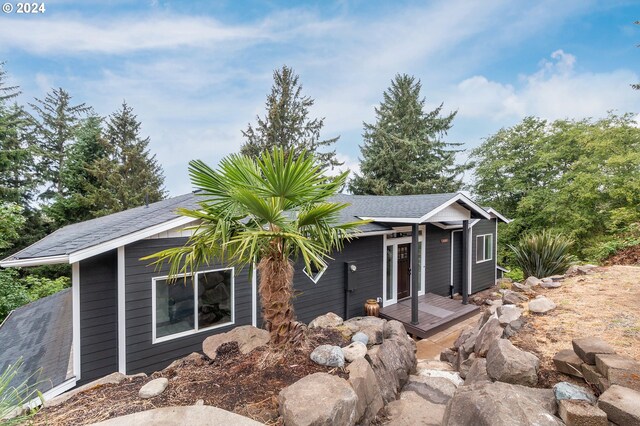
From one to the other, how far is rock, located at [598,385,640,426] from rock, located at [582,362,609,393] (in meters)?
0.26

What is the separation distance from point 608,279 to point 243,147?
19.3 m

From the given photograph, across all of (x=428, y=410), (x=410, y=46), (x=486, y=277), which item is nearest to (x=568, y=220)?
(x=486, y=277)

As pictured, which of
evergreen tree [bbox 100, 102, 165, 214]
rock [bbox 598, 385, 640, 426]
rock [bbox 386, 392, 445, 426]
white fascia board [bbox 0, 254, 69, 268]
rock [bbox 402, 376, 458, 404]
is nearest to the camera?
rock [bbox 598, 385, 640, 426]

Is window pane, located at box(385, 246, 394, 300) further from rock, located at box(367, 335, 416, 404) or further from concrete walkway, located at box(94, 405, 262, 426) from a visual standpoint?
concrete walkway, located at box(94, 405, 262, 426)

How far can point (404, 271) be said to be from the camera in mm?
9523

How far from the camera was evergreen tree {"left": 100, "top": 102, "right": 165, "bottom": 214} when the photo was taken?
17.0m

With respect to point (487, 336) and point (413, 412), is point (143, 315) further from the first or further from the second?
point (487, 336)

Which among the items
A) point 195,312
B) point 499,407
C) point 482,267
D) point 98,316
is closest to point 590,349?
point 499,407

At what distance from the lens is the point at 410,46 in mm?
9719

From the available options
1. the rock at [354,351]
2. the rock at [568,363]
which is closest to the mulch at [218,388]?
the rock at [354,351]

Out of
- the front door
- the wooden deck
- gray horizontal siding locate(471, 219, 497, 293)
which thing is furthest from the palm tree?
gray horizontal siding locate(471, 219, 497, 293)

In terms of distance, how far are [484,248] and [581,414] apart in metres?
11.0

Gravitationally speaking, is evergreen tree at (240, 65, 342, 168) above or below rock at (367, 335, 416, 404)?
above

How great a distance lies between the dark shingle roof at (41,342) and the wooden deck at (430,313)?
708 cm
